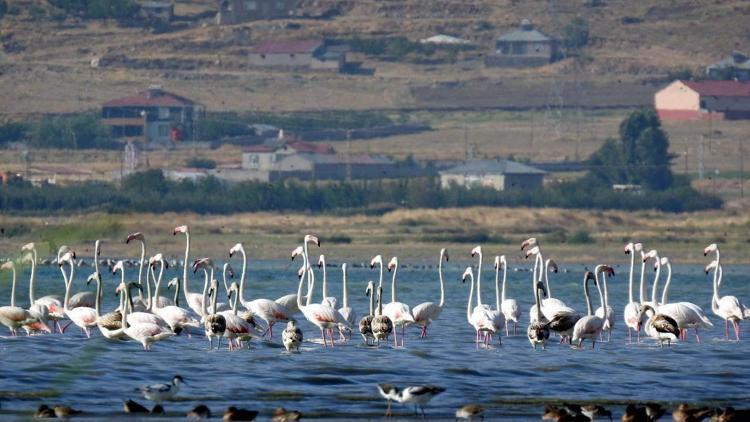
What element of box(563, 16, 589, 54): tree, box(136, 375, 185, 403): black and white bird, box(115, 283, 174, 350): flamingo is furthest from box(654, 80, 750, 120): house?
box(136, 375, 185, 403): black and white bird

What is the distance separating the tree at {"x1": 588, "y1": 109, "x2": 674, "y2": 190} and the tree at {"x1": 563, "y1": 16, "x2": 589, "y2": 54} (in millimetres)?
58177

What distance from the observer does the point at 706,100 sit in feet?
428

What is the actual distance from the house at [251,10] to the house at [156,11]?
552cm

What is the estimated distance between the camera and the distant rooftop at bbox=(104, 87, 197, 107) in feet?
→ 408

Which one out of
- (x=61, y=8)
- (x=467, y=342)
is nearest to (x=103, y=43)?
(x=61, y=8)

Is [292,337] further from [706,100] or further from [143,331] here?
[706,100]

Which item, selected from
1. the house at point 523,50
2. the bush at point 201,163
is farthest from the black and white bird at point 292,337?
the house at point 523,50

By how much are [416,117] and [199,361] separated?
352 ft

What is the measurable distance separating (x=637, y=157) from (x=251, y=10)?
302 ft

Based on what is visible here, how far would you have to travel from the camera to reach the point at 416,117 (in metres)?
132

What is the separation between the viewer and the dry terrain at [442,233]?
6631cm

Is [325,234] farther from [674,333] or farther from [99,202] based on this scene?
[674,333]

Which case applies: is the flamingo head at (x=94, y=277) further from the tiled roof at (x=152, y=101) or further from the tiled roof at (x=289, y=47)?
the tiled roof at (x=289, y=47)

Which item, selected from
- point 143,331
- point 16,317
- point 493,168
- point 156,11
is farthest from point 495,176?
point 156,11
